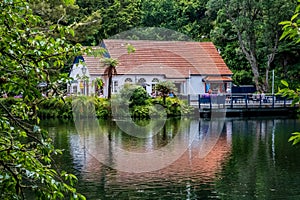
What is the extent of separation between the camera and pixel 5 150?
120 inches

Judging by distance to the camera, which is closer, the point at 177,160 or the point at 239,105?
the point at 177,160

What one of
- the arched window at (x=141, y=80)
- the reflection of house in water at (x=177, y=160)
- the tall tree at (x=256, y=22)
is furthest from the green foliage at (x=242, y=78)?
the reflection of house in water at (x=177, y=160)

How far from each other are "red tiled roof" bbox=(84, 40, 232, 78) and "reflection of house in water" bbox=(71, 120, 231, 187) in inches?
467

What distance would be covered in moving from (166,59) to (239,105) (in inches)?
322

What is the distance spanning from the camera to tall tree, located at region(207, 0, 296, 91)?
32.7m

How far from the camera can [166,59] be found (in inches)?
1486

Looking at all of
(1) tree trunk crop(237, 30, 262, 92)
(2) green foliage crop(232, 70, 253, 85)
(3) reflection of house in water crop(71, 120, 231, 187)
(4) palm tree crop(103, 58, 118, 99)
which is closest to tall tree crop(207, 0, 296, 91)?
(1) tree trunk crop(237, 30, 262, 92)

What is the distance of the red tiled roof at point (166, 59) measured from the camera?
3562cm

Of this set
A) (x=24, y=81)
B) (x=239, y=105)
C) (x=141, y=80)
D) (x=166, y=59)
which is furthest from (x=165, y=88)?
(x=24, y=81)

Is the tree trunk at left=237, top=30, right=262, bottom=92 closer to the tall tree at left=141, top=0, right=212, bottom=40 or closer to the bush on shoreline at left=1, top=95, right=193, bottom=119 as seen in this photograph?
the bush on shoreline at left=1, top=95, right=193, bottom=119

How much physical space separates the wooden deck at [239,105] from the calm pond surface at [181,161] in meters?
6.55

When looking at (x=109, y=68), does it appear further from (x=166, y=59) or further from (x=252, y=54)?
(x=252, y=54)

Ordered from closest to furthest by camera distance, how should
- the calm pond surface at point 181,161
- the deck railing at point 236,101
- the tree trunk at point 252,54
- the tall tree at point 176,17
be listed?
the calm pond surface at point 181,161 → the deck railing at point 236,101 → the tree trunk at point 252,54 → the tall tree at point 176,17

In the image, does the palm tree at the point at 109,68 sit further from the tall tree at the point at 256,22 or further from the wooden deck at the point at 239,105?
the tall tree at the point at 256,22
